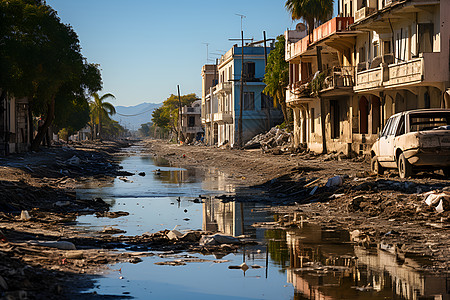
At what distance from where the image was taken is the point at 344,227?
1380 cm

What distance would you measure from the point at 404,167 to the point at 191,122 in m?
107

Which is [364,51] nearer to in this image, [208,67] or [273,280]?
[273,280]

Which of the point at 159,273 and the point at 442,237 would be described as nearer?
the point at 159,273

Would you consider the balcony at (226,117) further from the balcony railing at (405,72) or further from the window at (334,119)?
the balcony railing at (405,72)

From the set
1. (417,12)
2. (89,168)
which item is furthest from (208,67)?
(417,12)

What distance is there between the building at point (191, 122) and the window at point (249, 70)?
168 ft

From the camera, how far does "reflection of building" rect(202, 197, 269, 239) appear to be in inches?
548

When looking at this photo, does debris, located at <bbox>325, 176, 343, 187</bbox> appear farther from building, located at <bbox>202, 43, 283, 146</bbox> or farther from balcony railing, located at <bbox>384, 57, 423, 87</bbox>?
building, located at <bbox>202, 43, 283, 146</bbox>

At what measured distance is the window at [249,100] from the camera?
233 ft

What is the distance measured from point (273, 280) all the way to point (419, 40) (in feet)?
69.6

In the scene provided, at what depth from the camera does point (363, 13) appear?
33281 mm

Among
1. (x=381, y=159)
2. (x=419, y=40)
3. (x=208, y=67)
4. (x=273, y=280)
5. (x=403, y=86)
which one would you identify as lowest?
(x=273, y=280)

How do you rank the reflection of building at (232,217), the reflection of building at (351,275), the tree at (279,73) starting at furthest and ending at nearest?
the tree at (279,73)
the reflection of building at (232,217)
the reflection of building at (351,275)

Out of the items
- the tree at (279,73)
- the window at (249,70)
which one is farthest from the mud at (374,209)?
the window at (249,70)
